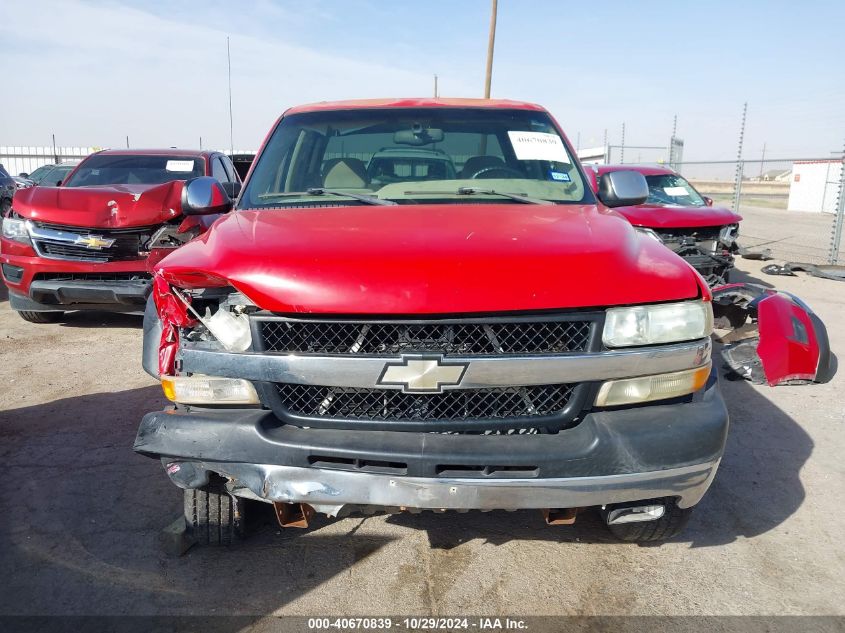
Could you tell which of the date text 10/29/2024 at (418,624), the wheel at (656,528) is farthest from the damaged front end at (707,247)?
the date text 10/29/2024 at (418,624)

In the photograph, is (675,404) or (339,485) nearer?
(339,485)

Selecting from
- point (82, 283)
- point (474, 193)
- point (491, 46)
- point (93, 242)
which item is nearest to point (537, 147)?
point (474, 193)

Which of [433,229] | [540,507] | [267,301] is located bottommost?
[540,507]

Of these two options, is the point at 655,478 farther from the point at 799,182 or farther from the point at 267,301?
the point at 799,182

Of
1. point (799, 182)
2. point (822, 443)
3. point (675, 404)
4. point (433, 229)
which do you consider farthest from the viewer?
point (799, 182)

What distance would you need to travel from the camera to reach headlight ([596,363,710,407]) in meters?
2.38

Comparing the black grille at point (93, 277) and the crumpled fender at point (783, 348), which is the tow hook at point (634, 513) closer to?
the crumpled fender at point (783, 348)

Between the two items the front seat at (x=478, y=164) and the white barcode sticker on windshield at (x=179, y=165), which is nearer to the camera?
the front seat at (x=478, y=164)

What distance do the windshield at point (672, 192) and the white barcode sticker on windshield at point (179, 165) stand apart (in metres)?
6.02

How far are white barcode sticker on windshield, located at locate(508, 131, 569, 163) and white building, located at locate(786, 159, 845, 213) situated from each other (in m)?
25.4

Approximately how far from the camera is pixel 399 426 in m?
2.36

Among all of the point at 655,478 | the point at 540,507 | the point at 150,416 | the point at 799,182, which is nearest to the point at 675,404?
the point at 655,478

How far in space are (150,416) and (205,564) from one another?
30.3 inches

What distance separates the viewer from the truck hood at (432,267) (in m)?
2.25
